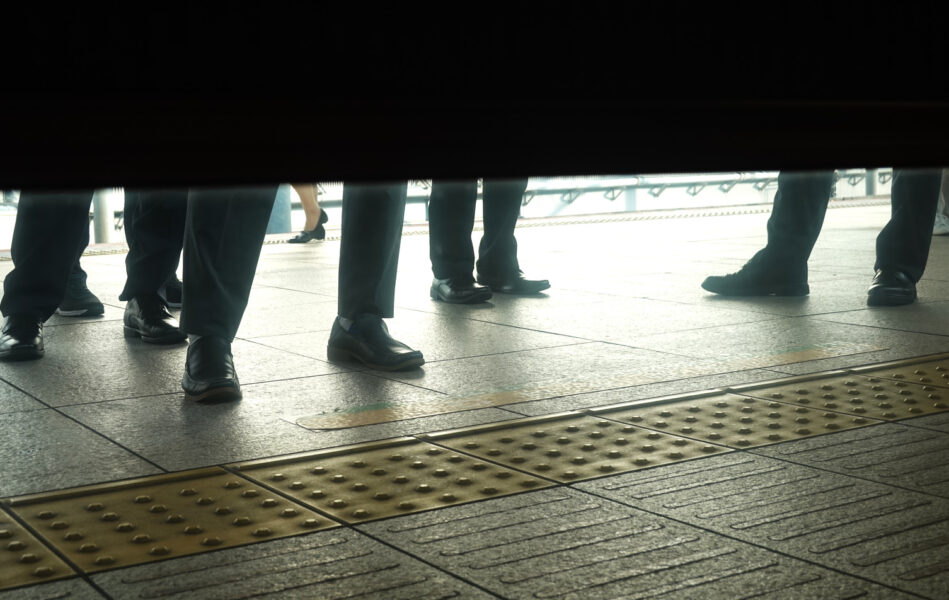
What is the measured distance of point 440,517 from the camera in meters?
1.98

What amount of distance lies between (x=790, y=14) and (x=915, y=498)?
5.57ft

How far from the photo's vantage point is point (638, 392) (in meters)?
3.04

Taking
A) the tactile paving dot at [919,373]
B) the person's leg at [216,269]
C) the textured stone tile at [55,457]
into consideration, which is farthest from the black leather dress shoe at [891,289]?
the textured stone tile at [55,457]

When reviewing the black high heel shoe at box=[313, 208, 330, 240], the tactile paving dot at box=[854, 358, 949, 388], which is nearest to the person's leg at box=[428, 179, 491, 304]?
the tactile paving dot at box=[854, 358, 949, 388]

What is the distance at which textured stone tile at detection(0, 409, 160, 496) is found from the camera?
2.25 m

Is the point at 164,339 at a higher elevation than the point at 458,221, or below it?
below

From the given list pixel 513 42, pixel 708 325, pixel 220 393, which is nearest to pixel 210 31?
pixel 513 42

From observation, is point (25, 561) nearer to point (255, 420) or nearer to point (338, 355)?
point (255, 420)

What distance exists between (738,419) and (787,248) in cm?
251

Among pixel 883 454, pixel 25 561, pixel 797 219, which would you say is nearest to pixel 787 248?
pixel 797 219

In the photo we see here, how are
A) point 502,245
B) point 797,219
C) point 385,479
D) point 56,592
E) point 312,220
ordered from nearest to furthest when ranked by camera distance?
point 56,592, point 385,479, point 797,219, point 502,245, point 312,220

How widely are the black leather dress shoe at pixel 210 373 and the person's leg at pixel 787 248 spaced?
2.75 meters

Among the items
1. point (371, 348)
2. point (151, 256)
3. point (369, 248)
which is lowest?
point (371, 348)

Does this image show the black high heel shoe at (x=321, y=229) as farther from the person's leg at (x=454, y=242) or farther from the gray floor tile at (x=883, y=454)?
the gray floor tile at (x=883, y=454)
